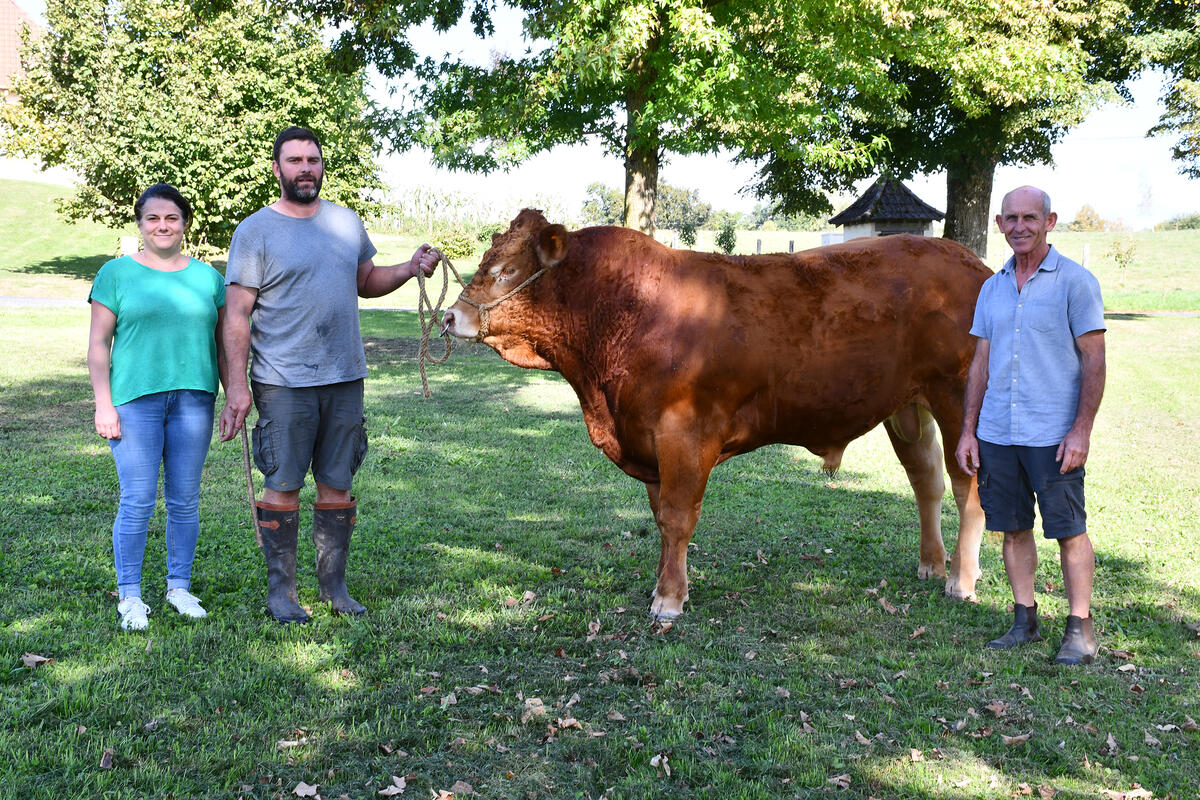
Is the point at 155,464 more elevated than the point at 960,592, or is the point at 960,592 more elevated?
the point at 155,464

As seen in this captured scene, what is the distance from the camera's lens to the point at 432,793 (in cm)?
332

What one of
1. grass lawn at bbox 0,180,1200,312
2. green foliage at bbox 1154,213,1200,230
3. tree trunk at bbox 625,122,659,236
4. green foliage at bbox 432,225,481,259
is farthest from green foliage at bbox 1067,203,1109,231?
tree trunk at bbox 625,122,659,236

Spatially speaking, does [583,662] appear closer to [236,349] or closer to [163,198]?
[236,349]

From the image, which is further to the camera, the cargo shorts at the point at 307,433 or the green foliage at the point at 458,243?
the green foliage at the point at 458,243

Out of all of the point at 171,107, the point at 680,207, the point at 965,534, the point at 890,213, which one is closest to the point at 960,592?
the point at 965,534

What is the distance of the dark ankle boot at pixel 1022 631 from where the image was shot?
475 centimetres

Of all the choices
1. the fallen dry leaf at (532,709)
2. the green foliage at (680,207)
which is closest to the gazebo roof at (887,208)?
the fallen dry leaf at (532,709)

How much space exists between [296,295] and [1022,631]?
4239mm

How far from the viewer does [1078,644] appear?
4.52 meters

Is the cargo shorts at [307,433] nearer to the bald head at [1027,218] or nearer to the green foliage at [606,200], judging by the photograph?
the bald head at [1027,218]

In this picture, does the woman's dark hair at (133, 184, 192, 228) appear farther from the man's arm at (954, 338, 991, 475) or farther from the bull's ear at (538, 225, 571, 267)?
the man's arm at (954, 338, 991, 475)

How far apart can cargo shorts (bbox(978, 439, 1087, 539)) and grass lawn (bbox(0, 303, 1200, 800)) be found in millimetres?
687

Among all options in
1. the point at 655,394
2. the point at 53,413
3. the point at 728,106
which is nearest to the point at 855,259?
the point at 655,394

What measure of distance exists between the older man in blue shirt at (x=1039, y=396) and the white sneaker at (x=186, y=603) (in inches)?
169
